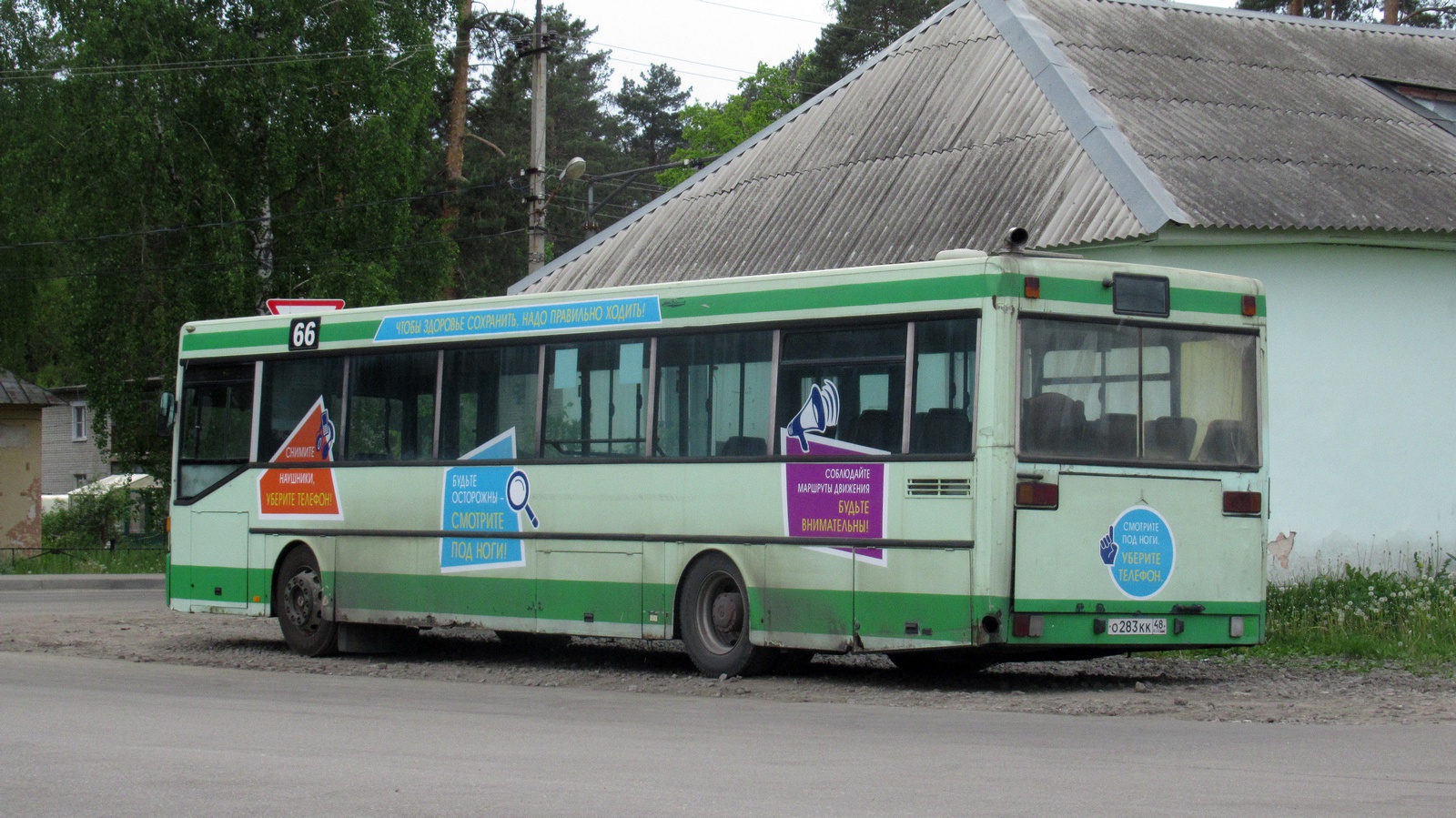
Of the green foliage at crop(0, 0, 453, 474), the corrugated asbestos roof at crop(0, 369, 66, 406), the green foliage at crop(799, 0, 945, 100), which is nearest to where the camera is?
the corrugated asbestos roof at crop(0, 369, 66, 406)

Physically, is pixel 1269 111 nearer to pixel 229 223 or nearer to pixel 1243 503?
pixel 1243 503

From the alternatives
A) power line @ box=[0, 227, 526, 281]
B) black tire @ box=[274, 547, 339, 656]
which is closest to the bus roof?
black tire @ box=[274, 547, 339, 656]

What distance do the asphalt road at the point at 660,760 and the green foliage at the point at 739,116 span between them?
5367 centimetres

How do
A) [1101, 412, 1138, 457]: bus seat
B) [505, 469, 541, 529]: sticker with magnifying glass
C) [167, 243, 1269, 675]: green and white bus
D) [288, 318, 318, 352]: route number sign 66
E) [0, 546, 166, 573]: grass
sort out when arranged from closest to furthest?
[167, 243, 1269, 675]: green and white bus
[1101, 412, 1138, 457]: bus seat
[505, 469, 541, 529]: sticker with magnifying glass
[288, 318, 318, 352]: route number sign 66
[0, 546, 166, 573]: grass

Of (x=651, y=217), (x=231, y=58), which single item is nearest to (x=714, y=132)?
(x=231, y=58)

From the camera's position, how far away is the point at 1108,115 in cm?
1944

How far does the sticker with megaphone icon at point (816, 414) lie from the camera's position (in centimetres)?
1267

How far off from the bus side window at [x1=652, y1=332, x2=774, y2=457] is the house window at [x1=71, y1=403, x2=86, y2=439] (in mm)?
56489

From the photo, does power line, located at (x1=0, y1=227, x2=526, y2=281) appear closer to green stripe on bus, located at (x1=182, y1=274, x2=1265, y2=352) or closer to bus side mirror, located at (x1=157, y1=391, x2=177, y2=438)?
bus side mirror, located at (x1=157, y1=391, x2=177, y2=438)

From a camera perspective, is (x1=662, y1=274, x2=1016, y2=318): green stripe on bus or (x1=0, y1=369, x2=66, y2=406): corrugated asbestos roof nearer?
(x1=662, y1=274, x2=1016, y2=318): green stripe on bus

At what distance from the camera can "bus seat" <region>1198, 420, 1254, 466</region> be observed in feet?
41.2

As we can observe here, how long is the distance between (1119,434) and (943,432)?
1.24 m

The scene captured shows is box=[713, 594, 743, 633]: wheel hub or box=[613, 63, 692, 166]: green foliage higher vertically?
box=[613, 63, 692, 166]: green foliage

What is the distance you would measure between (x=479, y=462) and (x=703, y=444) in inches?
96.8
